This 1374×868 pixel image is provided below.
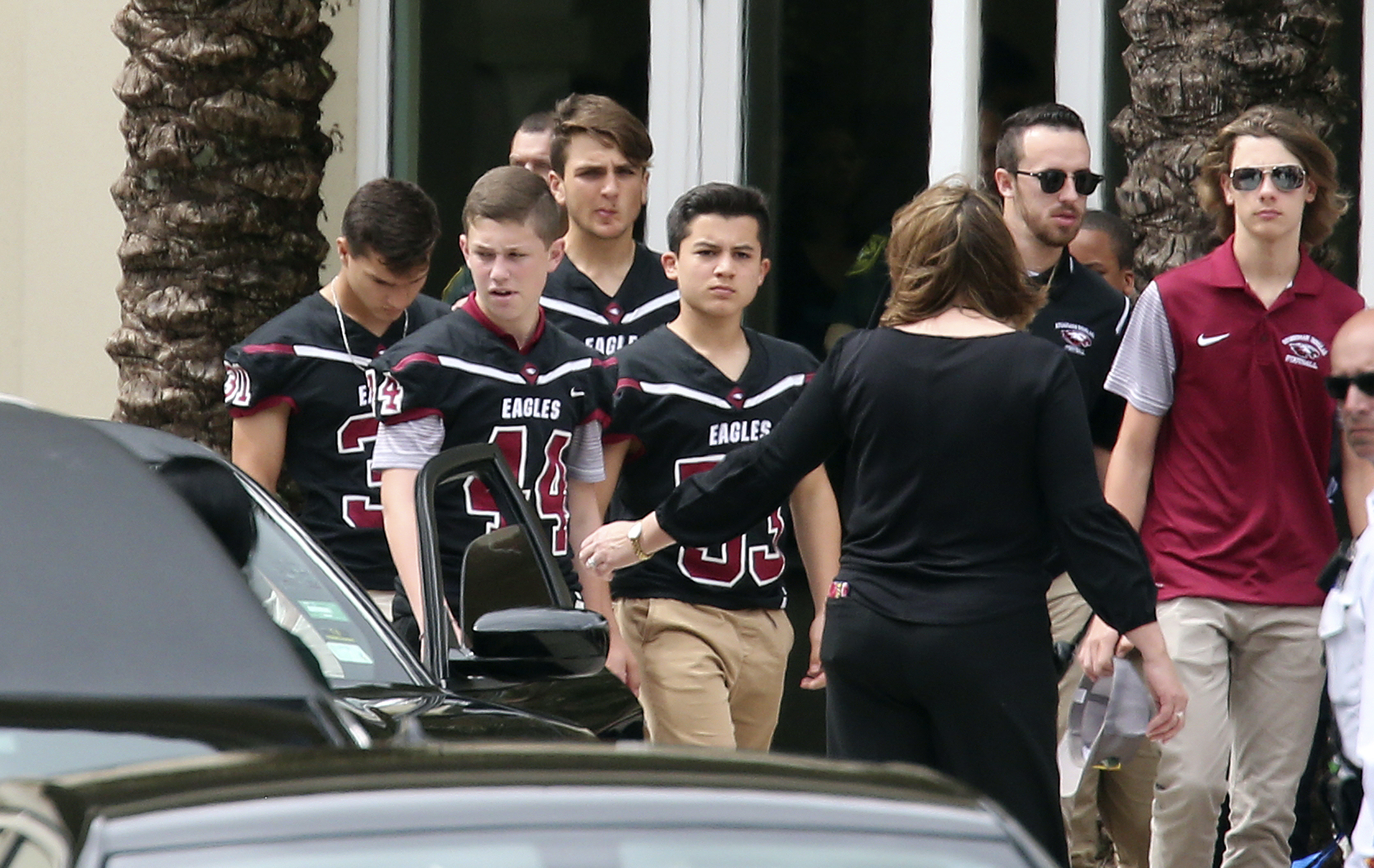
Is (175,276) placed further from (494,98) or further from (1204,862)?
(1204,862)

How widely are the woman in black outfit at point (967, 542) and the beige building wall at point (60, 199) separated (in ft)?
19.6

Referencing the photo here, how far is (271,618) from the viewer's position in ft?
10.5

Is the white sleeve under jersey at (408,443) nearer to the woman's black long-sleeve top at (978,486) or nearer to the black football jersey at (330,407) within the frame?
the black football jersey at (330,407)

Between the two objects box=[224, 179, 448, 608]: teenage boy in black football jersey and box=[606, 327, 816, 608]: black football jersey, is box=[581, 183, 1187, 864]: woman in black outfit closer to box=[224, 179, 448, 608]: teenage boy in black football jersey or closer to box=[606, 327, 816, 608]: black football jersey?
box=[606, 327, 816, 608]: black football jersey

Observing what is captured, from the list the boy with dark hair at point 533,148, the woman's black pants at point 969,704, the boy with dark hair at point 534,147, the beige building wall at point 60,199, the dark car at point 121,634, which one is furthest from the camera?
the beige building wall at point 60,199

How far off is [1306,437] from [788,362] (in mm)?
1389

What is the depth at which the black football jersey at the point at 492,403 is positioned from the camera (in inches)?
210

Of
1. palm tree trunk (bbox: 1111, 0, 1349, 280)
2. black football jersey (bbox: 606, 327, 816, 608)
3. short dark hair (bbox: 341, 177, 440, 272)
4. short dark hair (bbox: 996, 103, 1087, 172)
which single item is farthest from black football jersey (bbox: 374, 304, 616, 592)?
palm tree trunk (bbox: 1111, 0, 1349, 280)

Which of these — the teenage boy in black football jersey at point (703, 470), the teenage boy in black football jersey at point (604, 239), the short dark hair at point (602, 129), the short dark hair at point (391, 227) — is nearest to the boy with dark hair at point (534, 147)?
the short dark hair at point (602, 129)

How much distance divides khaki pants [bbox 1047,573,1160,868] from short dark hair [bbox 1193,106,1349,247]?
1.14m

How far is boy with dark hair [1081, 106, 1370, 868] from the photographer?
5.32 metres

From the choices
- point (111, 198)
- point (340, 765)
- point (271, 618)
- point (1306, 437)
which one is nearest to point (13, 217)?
point (111, 198)

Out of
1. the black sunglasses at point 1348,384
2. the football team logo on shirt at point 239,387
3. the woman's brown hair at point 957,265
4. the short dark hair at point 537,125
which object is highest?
the short dark hair at point 537,125

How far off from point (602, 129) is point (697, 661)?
5.50 ft
